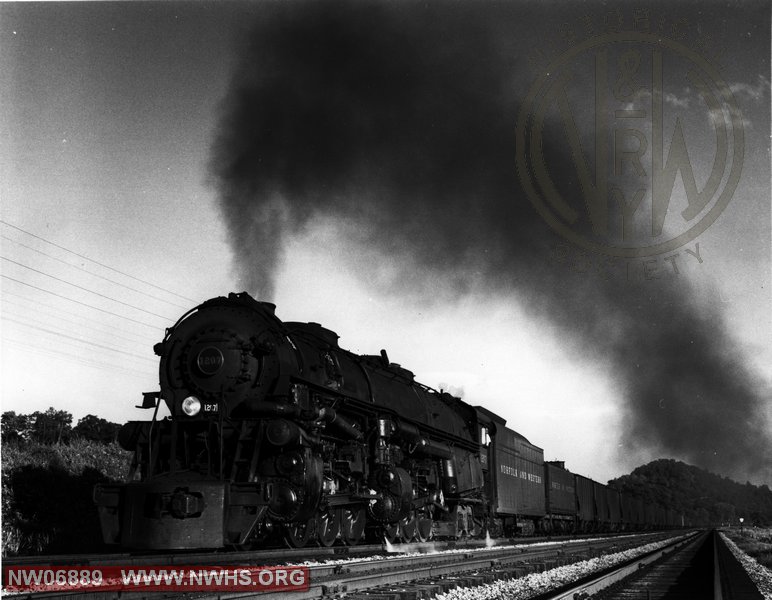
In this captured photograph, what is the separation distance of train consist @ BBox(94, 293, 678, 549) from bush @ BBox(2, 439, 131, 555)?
396cm

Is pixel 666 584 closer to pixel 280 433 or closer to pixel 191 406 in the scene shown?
pixel 280 433

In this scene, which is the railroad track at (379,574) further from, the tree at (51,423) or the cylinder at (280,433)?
the tree at (51,423)

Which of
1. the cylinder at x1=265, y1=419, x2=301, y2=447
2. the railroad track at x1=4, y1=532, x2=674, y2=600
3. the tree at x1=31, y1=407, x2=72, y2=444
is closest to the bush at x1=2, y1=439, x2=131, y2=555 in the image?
the railroad track at x1=4, y1=532, x2=674, y2=600

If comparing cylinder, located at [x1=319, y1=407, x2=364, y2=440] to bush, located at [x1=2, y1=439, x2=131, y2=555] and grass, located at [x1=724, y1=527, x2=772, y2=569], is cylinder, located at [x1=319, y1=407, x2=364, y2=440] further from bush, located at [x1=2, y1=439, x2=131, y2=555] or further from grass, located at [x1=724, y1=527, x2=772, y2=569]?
grass, located at [x1=724, y1=527, x2=772, y2=569]

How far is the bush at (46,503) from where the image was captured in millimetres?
13297

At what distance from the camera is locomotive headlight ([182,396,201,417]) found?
10.5 metres

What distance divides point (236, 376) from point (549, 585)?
5072mm

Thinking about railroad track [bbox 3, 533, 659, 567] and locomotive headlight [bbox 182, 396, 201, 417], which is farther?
locomotive headlight [bbox 182, 396, 201, 417]

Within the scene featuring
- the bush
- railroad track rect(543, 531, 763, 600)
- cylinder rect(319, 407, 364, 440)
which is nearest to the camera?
railroad track rect(543, 531, 763, 600)

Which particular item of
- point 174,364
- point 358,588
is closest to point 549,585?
point 358,588

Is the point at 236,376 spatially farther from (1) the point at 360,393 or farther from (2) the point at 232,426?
(1) the point at 360,393

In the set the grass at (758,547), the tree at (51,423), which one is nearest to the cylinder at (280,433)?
the grass at (758,547)

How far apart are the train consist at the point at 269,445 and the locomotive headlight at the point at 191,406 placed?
20 millimetres

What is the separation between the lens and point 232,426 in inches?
414
